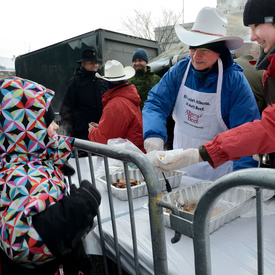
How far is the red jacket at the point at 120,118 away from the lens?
263 centimetres

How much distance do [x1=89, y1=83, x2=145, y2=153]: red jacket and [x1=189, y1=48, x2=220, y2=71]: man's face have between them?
35.7 inches

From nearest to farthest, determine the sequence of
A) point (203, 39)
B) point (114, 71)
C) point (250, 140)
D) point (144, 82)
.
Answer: point (250, 140) → point (203, 39) → point (114, 71) → point (144, 82)

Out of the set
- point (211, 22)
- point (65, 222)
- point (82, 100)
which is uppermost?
point (211, 22)

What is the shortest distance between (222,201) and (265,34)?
1.00m

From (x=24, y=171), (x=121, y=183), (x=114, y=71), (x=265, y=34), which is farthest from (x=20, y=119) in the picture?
(x=114, y=71)

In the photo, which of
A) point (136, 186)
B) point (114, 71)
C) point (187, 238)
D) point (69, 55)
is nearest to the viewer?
point (187, 238)

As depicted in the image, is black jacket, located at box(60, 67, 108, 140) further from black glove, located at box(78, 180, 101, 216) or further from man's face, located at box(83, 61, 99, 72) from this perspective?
black glove, located at box(78, 180, 101, 216)

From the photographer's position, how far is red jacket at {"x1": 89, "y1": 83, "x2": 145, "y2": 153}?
103 inches

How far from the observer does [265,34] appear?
4.83 ft

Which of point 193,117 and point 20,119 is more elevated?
point 20,119

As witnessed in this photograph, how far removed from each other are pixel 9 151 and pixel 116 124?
162 cm

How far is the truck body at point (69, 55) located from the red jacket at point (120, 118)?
287 cm

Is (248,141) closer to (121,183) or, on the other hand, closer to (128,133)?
(121,183)

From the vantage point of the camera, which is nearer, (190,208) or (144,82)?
(190,208)
